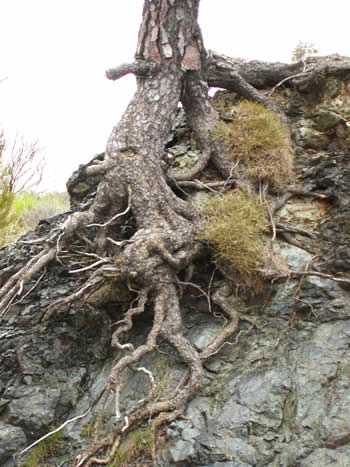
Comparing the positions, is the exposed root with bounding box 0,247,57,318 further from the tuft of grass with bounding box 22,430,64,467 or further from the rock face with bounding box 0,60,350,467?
the tuft of grass with bounding box 22,430,64,467

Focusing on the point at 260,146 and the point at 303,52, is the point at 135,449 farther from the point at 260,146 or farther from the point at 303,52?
the point at 303,52

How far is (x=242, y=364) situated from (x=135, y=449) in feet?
3.83

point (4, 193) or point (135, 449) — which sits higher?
point (4, 193)

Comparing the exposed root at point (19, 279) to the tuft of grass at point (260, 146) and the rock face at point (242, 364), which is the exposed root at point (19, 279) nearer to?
the rock face at point (242, 364)

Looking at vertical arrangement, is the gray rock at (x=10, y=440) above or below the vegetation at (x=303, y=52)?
below

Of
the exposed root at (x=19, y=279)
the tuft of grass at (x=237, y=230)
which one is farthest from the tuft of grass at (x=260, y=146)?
the exposed root at (x=19, y=279)

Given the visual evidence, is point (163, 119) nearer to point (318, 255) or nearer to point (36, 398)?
point (318, 255)

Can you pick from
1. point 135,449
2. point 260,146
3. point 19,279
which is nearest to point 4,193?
point 19,279

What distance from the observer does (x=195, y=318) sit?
391 centimetres

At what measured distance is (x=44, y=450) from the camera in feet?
10.8

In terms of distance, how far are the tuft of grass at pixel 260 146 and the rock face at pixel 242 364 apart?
0.38 metres

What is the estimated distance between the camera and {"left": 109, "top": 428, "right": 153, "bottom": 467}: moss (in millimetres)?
2977

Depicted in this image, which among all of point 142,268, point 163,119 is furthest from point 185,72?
point 142,268

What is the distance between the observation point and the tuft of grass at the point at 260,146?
448 cm
